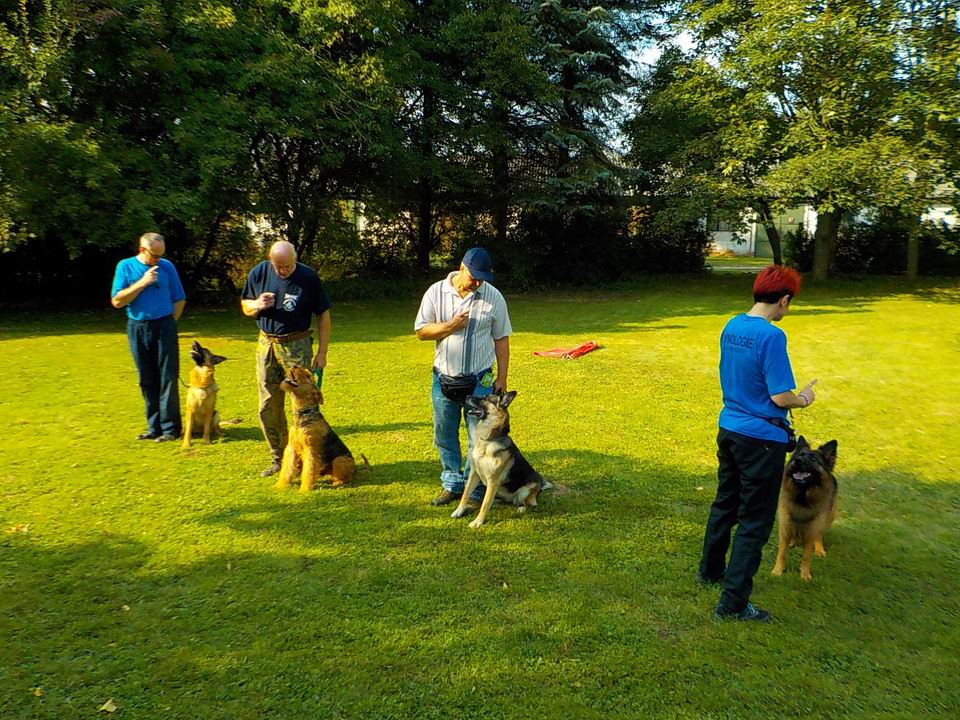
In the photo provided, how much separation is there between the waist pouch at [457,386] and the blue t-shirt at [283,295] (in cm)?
142

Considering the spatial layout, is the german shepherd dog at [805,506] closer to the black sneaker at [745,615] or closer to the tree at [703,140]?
the black sneaker at [745,615]

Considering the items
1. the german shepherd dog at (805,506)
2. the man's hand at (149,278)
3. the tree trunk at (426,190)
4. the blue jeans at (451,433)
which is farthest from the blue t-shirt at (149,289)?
the tree trunk at (426,190)

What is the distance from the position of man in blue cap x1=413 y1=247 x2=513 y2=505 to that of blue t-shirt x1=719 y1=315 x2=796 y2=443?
5.79 feet

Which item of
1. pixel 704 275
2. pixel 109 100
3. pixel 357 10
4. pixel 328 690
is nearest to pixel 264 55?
pixel 357 10

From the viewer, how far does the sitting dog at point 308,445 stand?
5.41 meters

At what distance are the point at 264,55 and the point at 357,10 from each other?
2391mm

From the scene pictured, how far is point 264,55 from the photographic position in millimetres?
14859

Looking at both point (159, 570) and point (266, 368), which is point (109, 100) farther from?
point (159, 570)

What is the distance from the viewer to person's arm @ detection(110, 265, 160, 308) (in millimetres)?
6363

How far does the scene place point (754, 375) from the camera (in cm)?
349

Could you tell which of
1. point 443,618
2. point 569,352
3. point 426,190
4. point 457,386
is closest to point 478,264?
point 457,386

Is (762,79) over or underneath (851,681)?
over

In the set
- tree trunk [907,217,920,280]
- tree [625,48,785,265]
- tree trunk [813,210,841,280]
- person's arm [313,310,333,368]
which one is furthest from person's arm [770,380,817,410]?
tree trunk [907,217,920,280]

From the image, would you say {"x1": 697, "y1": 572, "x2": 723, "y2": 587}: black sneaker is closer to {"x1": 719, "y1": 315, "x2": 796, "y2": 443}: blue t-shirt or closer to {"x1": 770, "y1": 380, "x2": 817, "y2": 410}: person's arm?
{"x1": 719, "y1": 315, "x2": 796, "y2": 443}: blue t-shirt
